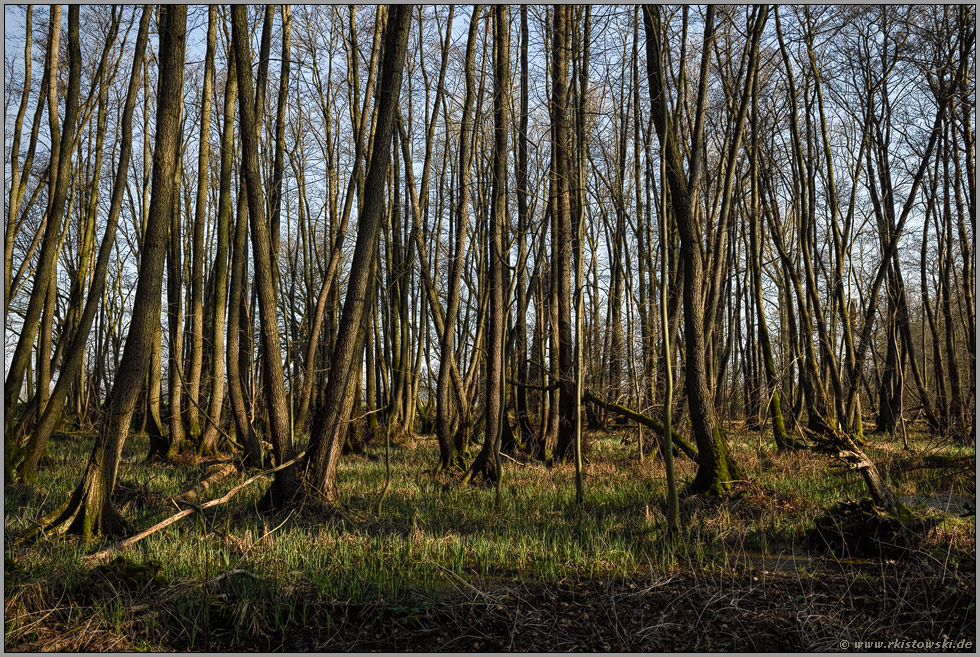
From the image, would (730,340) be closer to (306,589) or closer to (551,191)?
(551,191)

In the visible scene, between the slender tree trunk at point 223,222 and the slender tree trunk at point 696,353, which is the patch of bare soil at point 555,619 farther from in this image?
the slender tree trunk at point 223,222

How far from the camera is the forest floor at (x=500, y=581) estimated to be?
3.54 m

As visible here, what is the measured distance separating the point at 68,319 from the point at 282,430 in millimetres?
7615

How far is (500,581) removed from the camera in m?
4.40

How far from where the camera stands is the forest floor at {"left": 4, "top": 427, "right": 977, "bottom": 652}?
3541 mm

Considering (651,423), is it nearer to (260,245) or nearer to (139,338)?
(260,245)

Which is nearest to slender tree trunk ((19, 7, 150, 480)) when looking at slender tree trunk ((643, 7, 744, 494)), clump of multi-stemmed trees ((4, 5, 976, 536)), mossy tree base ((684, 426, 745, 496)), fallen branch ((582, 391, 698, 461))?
clump of multi-stemmed trees ((4, 5, 976, 536))

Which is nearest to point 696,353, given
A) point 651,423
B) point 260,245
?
point 651,423

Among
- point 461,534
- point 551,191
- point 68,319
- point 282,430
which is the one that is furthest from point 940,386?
point 68,319

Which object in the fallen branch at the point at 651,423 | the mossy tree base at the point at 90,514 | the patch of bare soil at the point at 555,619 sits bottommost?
the patch of bare soil at the point at 555,619

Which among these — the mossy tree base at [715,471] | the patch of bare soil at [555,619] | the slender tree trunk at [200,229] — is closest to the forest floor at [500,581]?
the patch of bare soil at [555,619]

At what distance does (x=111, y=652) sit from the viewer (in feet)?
10.9

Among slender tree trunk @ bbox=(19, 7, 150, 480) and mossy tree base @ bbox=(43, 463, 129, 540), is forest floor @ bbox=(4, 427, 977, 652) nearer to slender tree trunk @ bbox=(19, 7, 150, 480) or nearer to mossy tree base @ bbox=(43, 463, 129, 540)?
mossy tree base @ bbox=(43, 463, 129, 540)

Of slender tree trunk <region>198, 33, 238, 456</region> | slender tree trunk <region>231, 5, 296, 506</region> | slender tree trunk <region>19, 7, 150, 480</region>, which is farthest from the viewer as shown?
slender tree trunk <region>198, 33, 238, 456</region>
